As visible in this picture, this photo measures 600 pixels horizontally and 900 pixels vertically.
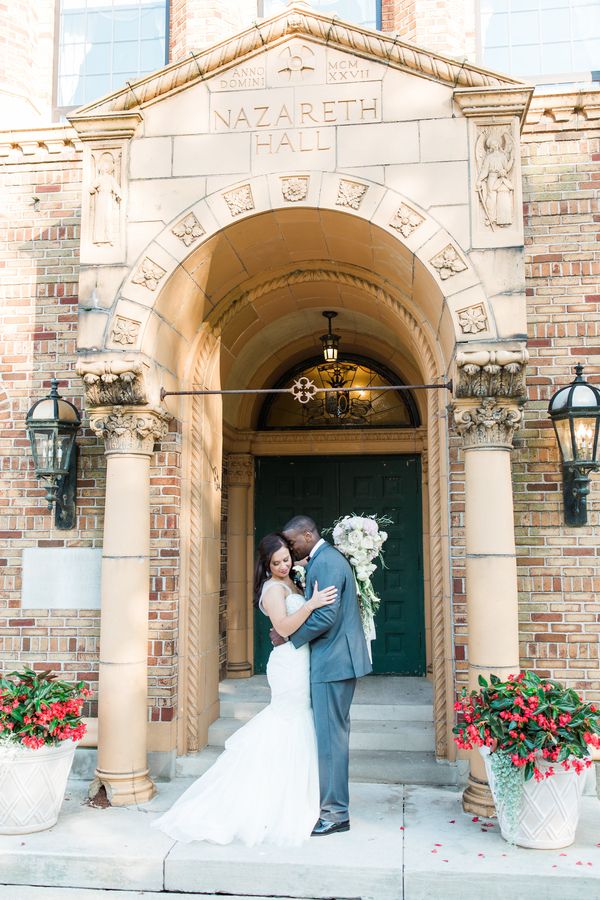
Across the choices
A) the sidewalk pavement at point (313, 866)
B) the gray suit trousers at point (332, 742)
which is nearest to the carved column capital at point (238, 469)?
the gray suit trousers at point (332, 742)

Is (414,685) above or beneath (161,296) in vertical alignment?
beneath

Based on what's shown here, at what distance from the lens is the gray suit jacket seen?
196 inches

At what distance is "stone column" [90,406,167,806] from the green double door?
3.32 m

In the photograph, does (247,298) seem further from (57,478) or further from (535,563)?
(535,563)

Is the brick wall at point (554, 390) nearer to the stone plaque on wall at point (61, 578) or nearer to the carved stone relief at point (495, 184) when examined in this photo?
the carved stone relief at point (495, 184)

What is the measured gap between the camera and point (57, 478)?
20.6ft

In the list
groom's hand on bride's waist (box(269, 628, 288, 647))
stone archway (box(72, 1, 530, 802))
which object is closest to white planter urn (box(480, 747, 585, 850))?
stone archway (box(72, 1, 530, 802))

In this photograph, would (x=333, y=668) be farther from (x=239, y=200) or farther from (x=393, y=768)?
(x=239, y=200)

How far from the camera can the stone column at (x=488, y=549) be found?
5.22 m

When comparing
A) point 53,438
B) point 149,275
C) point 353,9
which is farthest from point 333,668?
point 353,9

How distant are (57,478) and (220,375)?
6.93 feet

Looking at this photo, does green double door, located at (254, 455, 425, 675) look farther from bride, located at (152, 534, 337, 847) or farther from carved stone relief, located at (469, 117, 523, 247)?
carved stone relief, located at (469, 117, 523, 247)

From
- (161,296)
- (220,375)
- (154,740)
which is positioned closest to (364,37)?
(161,296)

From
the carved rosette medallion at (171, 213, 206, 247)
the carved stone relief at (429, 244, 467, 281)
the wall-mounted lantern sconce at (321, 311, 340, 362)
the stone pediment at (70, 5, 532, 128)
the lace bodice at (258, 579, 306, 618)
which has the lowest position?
the lace bodice at (258, 579, 306, 618)
